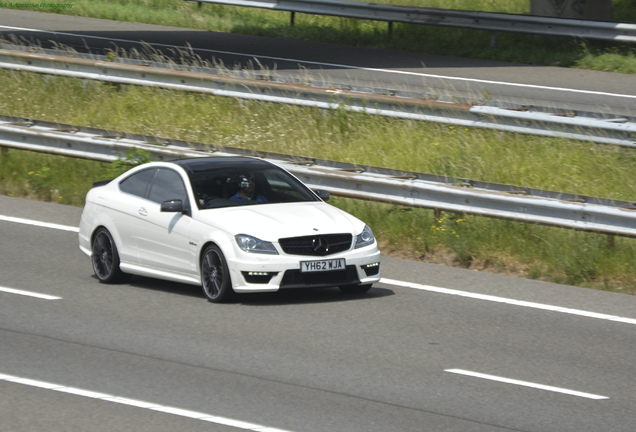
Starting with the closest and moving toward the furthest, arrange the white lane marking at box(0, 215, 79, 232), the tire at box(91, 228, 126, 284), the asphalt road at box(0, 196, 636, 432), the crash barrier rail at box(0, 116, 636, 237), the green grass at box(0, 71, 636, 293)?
the asphalt road at box(0, 196, 636, 432) < the tire at box(91, 228, 126, 284) < the crash barrier rail at box(0, 116, 636, 237) < the green grass at box(0, 71, 636, 293) < the white lane marking at box(0, 215, 79, 232)

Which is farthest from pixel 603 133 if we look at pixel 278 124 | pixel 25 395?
pixel 25 395

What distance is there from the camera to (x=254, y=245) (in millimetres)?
10398

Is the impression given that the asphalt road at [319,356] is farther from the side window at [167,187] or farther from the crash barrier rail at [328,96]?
the crash barrier rail at [328,96]

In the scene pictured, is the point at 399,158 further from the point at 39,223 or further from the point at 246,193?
the point at 246,193

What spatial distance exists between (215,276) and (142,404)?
3.38m

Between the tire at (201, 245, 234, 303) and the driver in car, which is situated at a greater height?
the driver in car

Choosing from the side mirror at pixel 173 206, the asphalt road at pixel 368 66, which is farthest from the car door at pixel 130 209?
the asphalt road at pixel 368 66

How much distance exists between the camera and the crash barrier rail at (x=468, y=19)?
80.1ft

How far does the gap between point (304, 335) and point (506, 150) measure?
732 cm

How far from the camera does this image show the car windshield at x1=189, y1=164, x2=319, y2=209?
444 inches

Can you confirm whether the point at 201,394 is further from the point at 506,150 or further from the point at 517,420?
the point at 506,150

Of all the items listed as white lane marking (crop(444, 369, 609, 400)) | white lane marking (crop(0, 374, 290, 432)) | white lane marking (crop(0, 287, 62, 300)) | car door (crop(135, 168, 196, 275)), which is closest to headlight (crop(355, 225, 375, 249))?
car door (crop(135, 168, 196, 275))

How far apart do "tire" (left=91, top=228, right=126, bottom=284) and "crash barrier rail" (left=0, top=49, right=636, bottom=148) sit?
6.15 m

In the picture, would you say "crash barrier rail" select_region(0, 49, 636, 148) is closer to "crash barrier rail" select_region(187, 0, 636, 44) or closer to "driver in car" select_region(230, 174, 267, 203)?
"driver in car" select_region(230, 174, 267, 203)
